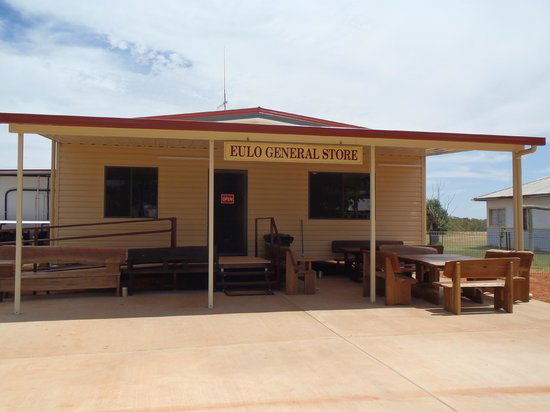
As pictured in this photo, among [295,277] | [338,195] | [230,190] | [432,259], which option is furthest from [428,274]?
[230,190]

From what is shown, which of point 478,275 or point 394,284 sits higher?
point 478,275

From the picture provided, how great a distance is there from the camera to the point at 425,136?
28.7 feet

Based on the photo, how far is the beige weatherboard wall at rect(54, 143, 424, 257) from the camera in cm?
1185

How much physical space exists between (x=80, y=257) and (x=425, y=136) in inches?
254

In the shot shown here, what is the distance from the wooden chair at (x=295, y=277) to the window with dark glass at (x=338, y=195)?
11.2 ft

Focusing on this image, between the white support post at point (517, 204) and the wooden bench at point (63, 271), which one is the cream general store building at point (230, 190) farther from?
the wooden bench at point (63, 271)

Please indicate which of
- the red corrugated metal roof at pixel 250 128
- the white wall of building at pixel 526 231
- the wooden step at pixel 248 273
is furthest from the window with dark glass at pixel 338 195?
the white wall of building at pixel 526 231

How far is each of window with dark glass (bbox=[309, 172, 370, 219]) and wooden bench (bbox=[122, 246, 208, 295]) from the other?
3.92 metres

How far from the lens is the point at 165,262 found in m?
9.71

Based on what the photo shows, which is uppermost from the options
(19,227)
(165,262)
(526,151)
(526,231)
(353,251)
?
(526,151)

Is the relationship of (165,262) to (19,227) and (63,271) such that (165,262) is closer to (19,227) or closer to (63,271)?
(63,271)

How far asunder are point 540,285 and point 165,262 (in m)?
8.05

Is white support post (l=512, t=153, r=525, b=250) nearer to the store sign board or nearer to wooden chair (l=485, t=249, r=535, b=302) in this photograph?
wooden chair (l=485, t=249, r=535, b=302)

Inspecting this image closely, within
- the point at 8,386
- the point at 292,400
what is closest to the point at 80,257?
the point at 8,386
